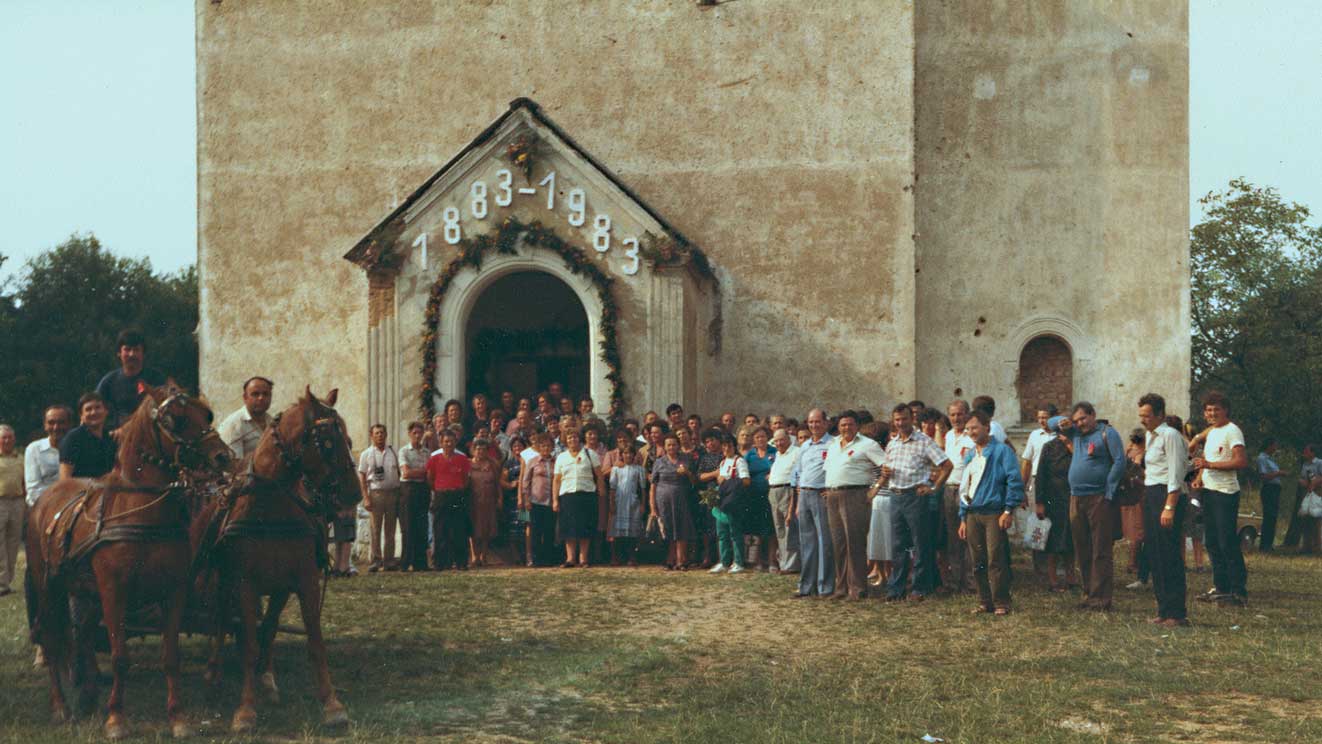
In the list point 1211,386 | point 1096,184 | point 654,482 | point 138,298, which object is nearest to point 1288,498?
point 1211,386

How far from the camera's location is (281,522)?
9.50 metres

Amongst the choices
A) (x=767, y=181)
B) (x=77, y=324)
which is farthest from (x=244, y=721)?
(x=77, y=324)

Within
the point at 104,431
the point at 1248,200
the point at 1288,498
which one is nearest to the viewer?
the point at 104,431

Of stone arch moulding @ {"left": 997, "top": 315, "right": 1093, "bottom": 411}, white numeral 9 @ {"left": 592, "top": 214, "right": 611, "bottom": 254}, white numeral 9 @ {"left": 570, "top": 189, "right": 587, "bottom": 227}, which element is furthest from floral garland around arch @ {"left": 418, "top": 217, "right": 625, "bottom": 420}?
stone arch moulding @ {"left": 997, "top": 315, "right": 1093, "bottom": 411}

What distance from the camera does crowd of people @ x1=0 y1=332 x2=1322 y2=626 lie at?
13.6 m

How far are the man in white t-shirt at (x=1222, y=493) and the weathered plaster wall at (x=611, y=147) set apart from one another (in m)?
9.19

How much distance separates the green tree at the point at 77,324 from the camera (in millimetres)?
50000

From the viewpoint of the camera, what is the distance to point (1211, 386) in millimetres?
46031

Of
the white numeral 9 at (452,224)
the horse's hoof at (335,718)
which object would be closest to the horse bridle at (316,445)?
the horse's hoof at (335,718)

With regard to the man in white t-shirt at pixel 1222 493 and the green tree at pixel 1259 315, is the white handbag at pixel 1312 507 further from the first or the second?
the green tree at pixel 1259 315

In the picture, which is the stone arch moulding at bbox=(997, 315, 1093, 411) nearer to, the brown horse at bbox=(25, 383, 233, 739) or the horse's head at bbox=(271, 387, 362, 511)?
the horse's head at bbox=(271, 387, 362, 511)

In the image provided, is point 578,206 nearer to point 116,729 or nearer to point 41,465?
point 41,465

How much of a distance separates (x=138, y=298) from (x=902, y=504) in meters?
45.0

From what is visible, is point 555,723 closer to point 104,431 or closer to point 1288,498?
point 104,431
